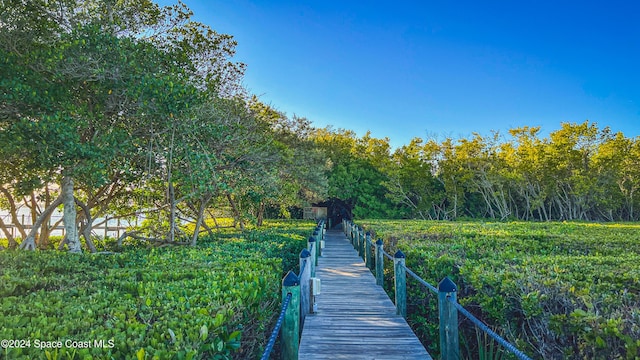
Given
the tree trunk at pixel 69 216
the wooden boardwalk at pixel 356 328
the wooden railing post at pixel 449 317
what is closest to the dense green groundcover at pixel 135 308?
the wooden boardwalk at pixel 356 328

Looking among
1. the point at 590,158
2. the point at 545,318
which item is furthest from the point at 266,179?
A: the point at 590,158

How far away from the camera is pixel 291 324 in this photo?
148 inches

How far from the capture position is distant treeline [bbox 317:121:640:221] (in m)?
26.9

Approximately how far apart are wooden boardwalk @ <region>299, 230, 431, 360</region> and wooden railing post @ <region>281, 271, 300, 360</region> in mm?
751

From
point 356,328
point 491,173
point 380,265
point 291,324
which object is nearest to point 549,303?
point 291,324

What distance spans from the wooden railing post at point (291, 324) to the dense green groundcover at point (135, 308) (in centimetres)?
26

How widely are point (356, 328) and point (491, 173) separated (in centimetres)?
2689

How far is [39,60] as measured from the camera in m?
6.07

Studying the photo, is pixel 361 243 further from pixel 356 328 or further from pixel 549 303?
pixel 549 303

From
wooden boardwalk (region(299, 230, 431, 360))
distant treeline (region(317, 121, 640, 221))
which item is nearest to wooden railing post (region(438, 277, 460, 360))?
wooden boardwalk (region(299, 230, 431, 360))

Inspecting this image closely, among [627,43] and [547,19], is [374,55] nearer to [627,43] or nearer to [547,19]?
[547,19]

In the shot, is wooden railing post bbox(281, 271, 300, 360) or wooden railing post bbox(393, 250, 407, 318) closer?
wooden railing post bbox(281, 271, 300, 360)

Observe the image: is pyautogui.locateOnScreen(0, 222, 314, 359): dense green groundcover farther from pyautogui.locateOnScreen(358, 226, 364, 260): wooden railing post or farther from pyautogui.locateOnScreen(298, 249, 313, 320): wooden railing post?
pyautogui.locateOnScreen(358, 226, 364, 260): wooden railing post

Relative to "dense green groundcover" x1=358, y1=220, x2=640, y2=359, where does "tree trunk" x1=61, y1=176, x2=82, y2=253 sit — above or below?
above
